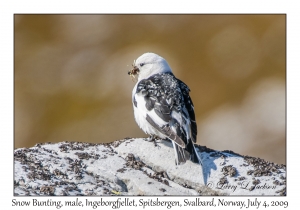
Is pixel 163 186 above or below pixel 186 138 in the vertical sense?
below

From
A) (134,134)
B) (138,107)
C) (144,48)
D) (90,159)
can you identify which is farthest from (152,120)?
(144,48)

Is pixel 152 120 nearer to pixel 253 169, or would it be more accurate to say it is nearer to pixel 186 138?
pixel 186 138

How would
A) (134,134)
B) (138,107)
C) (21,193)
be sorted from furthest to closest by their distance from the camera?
Result: 1. (134,134)
2. (138,107)
3. (21,193)

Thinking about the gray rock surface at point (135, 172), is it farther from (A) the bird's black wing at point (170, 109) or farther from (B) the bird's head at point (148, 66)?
(B) the bird's head at point (148, 66)

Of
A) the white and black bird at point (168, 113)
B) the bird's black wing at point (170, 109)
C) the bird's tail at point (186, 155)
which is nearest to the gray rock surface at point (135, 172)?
the bird's tail at point (186, 155)

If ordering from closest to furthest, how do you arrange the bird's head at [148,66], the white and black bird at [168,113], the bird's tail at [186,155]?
the bird's tail at [186,155] < the white and black bird at [168,113] < the bird's head at [148,66]

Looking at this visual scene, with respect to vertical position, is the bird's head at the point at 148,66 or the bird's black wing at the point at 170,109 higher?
the bird's head at the point at 148,66

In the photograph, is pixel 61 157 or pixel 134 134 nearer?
pixel 61 157

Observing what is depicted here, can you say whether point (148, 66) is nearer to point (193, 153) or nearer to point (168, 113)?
point (168, 113)
